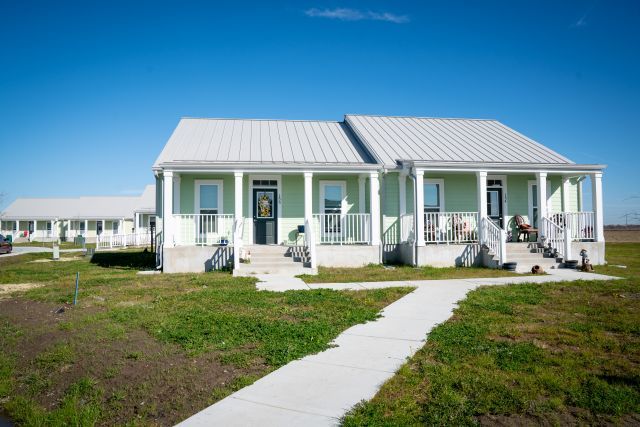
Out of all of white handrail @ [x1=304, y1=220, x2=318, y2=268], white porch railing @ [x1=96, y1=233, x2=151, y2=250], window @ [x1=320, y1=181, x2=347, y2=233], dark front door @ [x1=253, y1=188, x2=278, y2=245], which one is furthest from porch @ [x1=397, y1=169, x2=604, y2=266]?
white porch railing @ [x1=96, y1=233, x2=151, y2=250]

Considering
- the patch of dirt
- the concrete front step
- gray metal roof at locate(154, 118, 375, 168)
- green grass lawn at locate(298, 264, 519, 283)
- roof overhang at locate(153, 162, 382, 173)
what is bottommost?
the patch of dirt

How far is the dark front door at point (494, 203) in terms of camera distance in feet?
55.3

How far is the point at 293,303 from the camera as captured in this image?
8125mm

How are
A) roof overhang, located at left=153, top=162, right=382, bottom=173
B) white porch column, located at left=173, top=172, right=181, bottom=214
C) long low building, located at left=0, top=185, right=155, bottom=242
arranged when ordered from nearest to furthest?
roof overhang, located at left=153, top=162, right=382, bottom=173, white porch column, located at left=173, top=172, right=181, bottom=214, long low building, located at left=0, top=185, right=155, bottom=242

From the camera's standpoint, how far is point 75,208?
165 ft

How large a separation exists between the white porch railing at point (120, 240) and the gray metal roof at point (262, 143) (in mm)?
15039

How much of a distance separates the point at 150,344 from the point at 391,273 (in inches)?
327

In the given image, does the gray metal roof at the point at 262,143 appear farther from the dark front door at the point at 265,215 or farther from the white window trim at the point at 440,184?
the white window trim at the point at 440,184

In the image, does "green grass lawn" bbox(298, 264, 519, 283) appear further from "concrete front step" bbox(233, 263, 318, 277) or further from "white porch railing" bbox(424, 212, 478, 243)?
"white porch railing" bbox(424, 212, 478, 243)

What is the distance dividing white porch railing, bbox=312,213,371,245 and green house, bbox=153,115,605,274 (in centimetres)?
4

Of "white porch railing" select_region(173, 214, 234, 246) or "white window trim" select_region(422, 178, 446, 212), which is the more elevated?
"white window trim" select_region(422, 178, 446, 212)

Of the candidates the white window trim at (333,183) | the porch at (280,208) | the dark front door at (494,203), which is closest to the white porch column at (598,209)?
the dark front door at (494,203)

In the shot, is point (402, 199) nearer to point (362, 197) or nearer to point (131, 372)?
point (362, 197)

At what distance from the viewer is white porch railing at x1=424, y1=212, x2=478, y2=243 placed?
14883 mm
